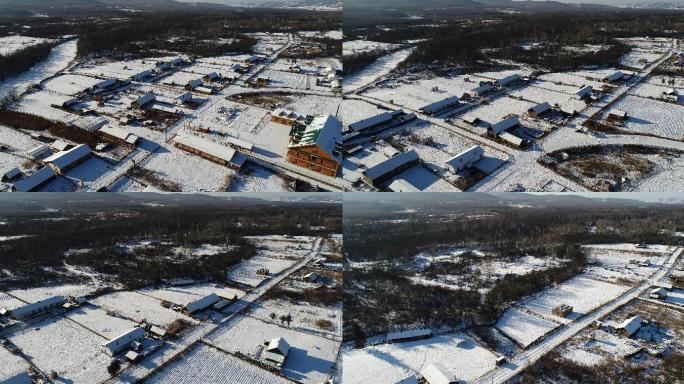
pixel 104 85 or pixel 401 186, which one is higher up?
pixel 104 85

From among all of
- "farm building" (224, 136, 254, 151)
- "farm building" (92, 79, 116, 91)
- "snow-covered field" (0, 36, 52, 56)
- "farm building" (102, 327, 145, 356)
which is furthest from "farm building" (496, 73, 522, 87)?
"snow-covered field" (0, 36, 52, 56)

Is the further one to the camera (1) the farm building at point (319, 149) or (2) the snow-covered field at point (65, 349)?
(1) the farm building at point (319, 149)

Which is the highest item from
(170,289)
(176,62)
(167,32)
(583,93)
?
(167,32)

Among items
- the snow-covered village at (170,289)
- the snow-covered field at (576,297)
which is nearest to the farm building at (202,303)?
the snow-covered village at (170,289)

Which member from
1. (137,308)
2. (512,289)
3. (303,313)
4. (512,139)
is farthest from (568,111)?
(137,308)

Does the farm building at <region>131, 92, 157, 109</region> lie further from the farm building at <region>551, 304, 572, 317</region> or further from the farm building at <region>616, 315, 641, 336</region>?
the farm building at <region>616, 315, 641, 336</region>

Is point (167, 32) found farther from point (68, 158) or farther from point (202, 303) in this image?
point (202, 303)

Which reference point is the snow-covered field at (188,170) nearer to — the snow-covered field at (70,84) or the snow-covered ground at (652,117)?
the snow-covered field at (70,84)
